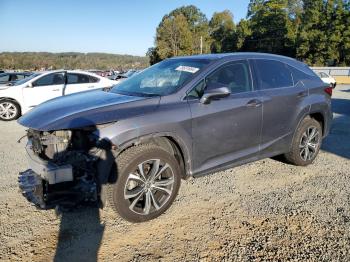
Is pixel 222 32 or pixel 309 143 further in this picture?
pixel 222 32

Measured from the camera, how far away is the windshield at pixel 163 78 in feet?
13.0

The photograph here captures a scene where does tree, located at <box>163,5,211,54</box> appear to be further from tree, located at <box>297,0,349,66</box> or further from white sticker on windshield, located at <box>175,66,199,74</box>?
white sticker on windshield, located at <box>175,66,199,74</box>

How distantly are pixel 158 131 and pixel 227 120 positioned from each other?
98 cm

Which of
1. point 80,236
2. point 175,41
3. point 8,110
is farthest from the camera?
point 175,41

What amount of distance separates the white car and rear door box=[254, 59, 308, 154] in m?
5.91

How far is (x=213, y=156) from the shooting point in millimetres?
4004

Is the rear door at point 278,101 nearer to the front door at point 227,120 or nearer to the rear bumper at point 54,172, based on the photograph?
the front door at point 227,120

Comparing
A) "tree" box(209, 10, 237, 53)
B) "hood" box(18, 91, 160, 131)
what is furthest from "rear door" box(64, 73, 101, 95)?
"tree" box(209, 10, 237, 53)

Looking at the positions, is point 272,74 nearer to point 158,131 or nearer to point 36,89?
point 158,131

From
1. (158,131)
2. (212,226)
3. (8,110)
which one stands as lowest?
(212,226)

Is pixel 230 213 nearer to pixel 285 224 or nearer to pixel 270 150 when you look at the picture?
pixel 285 224

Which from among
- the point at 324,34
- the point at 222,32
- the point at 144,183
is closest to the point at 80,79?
the point at 144,183

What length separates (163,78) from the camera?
4.27 m

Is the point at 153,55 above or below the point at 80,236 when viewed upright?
above
